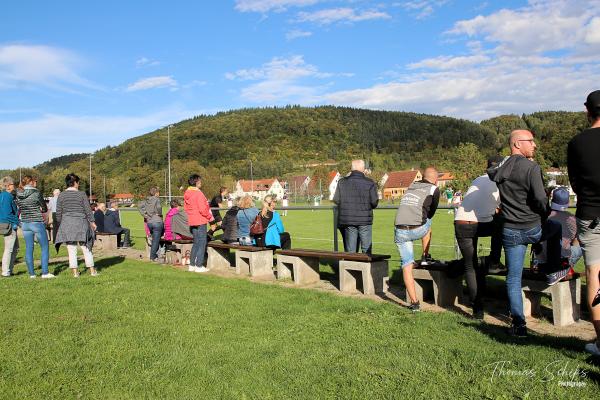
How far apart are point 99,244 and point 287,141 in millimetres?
140020

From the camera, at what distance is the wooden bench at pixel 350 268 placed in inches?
282

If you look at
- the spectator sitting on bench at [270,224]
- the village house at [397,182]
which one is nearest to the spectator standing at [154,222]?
the spectator sitting on bench at [270,224]

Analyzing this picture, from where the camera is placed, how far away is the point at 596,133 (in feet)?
12.5

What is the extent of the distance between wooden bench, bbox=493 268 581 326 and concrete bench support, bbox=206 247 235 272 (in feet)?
20.4

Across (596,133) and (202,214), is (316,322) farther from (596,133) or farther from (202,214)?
(202,214)

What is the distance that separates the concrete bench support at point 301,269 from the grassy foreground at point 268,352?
52.5 inches

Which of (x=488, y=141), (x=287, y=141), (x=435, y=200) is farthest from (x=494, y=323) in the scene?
(x=287, y=141)

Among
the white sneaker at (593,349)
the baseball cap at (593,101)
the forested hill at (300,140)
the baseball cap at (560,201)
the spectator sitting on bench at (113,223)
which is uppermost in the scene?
the forested hill at (300,140)

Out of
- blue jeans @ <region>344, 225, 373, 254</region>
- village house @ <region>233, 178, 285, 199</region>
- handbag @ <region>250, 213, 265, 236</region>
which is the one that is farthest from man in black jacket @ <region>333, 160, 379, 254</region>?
village house @ <region>233, 178, 285, 199</region>

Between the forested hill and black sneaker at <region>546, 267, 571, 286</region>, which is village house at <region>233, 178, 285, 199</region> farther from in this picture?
black sneaker at <region>546, 267, 571, 286</region>

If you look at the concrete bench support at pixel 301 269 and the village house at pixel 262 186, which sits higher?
the village house at pixel 262 186

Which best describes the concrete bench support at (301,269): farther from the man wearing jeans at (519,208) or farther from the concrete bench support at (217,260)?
the man wearing jeans at (519,208)

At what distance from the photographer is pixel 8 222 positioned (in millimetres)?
9516

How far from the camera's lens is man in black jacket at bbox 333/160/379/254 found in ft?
25.8
